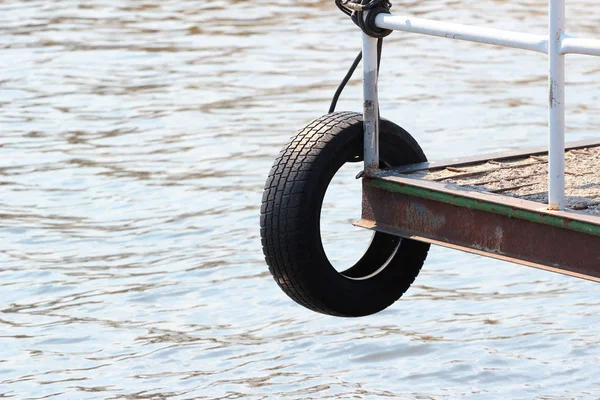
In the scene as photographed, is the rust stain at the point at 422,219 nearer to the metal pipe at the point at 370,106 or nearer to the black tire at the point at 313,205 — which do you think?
the metal pipe at the point at 370,106

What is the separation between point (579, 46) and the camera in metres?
4.16

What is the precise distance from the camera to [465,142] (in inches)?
520

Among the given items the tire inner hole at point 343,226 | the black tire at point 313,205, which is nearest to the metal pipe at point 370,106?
the black tire at point 313,205

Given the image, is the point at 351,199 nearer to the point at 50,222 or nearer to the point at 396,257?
the point at 50,222

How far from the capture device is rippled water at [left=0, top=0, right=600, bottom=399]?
818cm

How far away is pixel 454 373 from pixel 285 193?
11.3 feet

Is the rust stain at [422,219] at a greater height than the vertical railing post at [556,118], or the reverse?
the vertical railing post at [556,118]

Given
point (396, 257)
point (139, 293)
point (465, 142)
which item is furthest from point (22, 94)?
point (396, 257)

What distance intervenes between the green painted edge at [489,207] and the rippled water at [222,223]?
3.15 m

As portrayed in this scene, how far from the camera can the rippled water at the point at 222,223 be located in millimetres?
8180

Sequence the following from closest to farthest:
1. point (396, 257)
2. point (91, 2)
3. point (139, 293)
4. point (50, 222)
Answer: point (396, 257)
point (139, 293)
point (50, 222)
point (91, 2)

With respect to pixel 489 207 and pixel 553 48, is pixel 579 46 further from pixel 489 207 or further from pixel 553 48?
pixel 489 207

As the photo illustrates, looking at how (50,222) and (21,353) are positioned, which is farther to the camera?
(50,222)

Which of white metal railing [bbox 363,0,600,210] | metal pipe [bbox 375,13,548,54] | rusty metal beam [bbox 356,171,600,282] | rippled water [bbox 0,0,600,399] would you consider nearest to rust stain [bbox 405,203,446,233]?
rusty metal beam [bbox 356,171,600,282]
